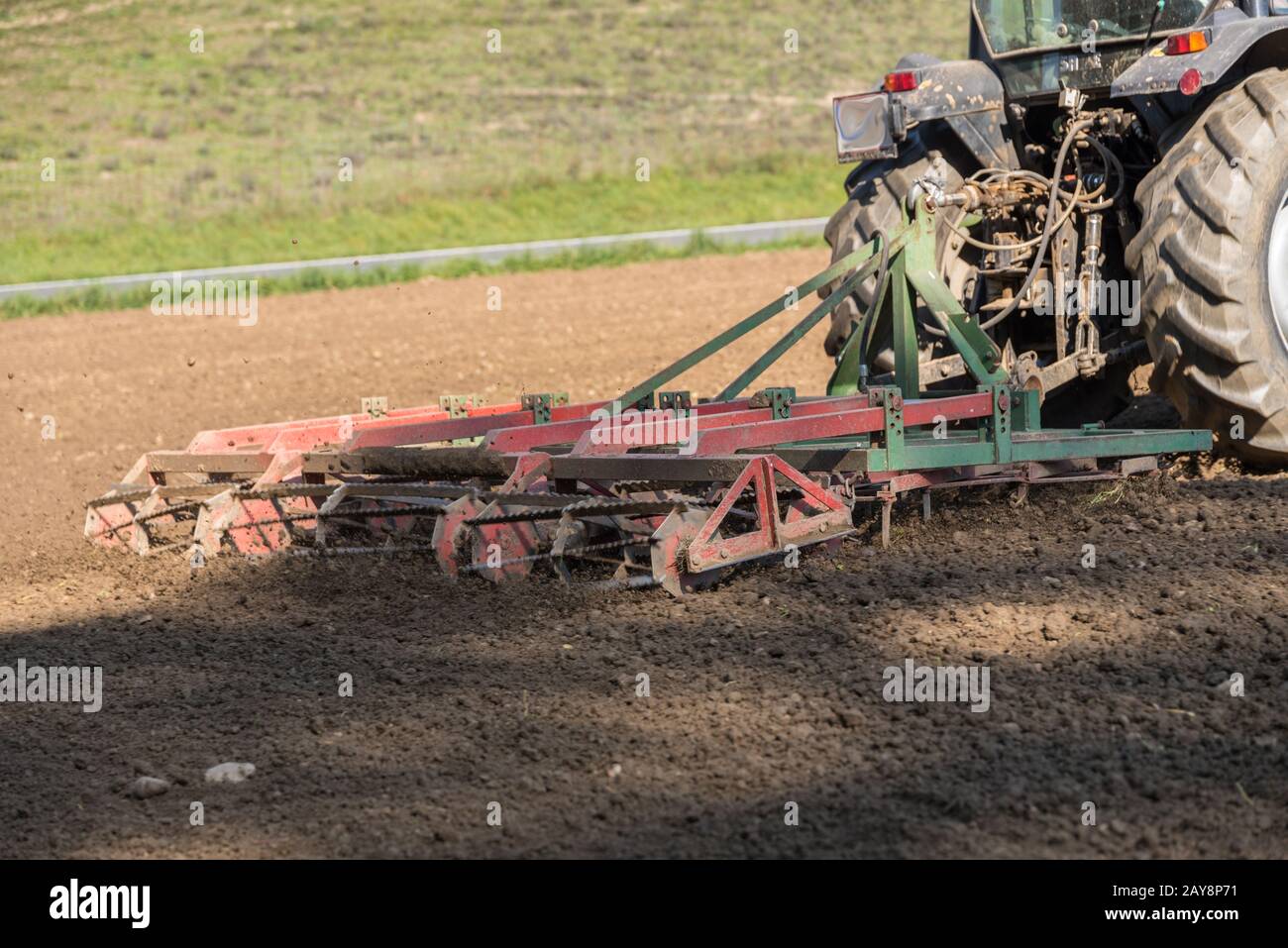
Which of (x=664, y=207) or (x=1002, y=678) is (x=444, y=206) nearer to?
(x=664, y=207)

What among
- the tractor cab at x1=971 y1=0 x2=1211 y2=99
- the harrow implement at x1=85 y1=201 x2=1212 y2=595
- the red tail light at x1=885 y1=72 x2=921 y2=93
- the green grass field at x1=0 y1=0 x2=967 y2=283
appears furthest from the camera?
the green grass field at x1=0 y1=0 x2=967 y2=283

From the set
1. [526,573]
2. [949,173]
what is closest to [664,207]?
[949,173]

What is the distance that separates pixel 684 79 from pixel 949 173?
77.8ft

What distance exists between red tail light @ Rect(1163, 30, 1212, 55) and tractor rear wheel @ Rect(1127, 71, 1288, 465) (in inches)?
9.6

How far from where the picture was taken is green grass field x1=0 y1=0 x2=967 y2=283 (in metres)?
19.1

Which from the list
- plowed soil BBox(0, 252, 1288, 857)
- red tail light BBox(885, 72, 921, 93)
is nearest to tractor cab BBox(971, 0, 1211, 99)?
red tail light BBox(885, 72, 921, 93)

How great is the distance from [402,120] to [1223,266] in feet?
72.1

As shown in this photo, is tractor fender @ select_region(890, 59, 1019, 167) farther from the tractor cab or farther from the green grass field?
the green grass field

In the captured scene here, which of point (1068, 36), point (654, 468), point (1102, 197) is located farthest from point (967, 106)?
point (654, 468)

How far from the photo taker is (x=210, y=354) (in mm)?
10914

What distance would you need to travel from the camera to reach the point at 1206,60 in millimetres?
5359

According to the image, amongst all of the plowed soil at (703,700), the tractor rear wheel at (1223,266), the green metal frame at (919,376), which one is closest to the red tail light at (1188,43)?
the tractor rear wheel at (1223,266)

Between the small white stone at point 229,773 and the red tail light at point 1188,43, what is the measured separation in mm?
4045

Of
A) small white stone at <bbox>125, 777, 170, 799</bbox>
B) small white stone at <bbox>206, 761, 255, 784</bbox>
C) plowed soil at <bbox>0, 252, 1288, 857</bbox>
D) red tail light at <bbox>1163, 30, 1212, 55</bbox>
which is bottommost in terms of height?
small white stone at <bbox>125, 777, 170, 799</bbox>
